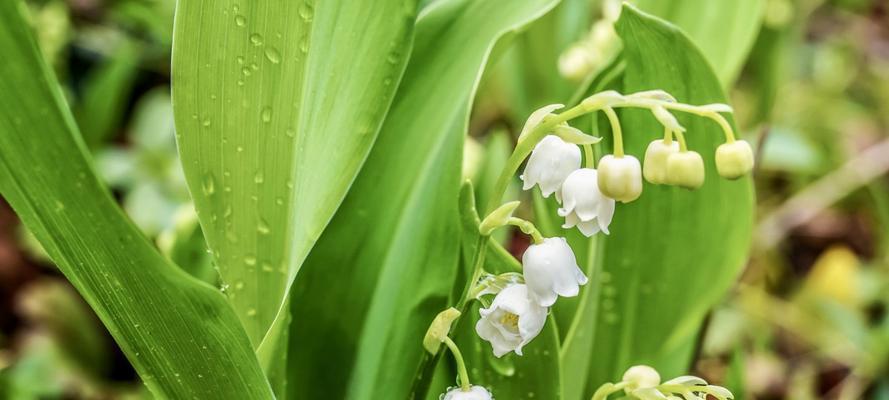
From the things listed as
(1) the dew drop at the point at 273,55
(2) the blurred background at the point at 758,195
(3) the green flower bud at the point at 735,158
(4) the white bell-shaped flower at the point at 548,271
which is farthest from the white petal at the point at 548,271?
(2) the blurred background at the point at 758,195

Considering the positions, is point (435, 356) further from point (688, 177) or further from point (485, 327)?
point (688, 177)

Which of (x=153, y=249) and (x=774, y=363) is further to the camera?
A: (x=774, y=363)

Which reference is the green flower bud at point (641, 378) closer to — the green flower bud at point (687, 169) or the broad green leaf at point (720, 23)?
the green flower bud at point (687, 169)

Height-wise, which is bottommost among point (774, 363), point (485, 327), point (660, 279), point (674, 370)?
point (774, 363)

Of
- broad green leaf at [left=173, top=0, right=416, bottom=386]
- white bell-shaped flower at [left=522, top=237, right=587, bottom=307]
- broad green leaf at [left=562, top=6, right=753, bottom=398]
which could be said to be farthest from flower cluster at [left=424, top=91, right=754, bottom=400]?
broad green leaf at [left=562, top=6, right=753, bottom=398]

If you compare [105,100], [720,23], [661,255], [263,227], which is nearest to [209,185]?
[263,227]

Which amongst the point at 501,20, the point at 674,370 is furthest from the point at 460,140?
the point at 674,370

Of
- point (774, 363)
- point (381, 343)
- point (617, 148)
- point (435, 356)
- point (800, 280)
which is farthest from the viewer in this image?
point (800, 280)
